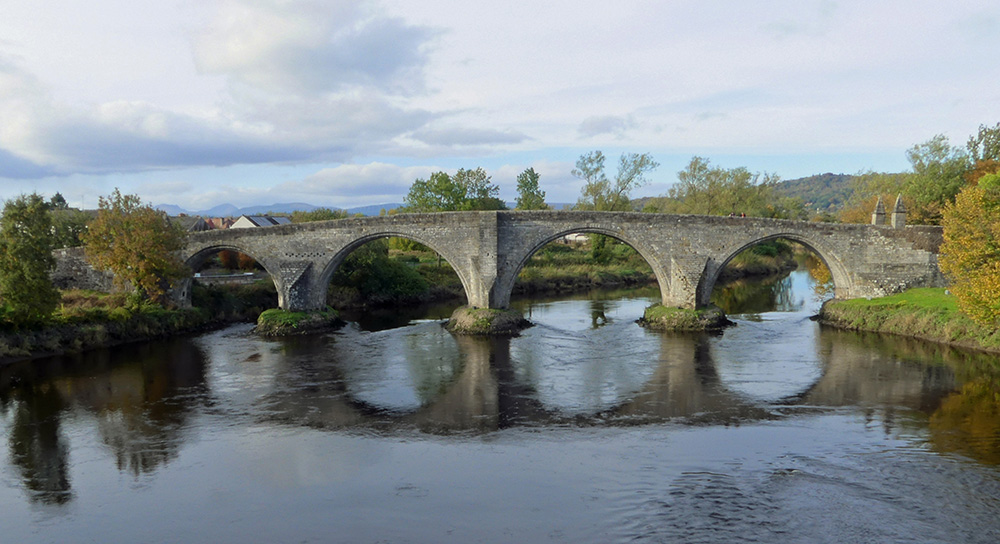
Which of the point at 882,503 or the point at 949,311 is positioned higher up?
the point at 949,311

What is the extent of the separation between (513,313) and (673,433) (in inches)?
664

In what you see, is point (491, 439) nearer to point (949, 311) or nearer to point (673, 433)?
point (673, 433)

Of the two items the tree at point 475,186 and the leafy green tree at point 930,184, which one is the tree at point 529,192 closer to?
the tree at point 475,186

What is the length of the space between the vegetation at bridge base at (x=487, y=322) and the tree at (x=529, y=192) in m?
38.9

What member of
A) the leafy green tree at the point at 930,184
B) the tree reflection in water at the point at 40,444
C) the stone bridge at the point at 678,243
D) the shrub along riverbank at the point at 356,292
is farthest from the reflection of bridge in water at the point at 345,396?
the leafy green tree at the point at 930,184

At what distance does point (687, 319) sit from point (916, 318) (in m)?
9.98

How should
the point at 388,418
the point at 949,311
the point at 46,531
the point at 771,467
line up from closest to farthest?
the point at 46,531
the point at 771,467
the point at 388,418
the point at 949,311

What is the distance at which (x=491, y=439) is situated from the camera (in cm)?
1678

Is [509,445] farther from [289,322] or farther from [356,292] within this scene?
[356,292]

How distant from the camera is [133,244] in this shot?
3025 cm

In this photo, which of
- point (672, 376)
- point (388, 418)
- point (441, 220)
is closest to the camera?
point (388, 418)

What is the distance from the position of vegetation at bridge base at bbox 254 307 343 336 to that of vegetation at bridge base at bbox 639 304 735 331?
17.5 m

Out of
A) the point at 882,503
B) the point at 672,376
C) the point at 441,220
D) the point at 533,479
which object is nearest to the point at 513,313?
the point at 441,220

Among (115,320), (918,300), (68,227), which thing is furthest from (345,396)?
(68,227)
